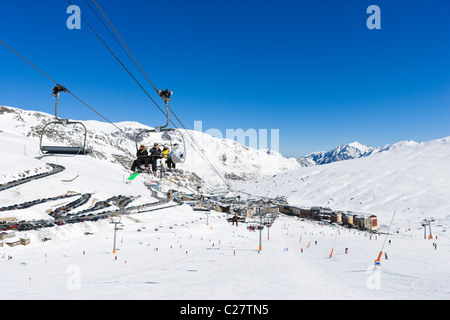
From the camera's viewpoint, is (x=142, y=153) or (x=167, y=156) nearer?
(x=142, y=153)

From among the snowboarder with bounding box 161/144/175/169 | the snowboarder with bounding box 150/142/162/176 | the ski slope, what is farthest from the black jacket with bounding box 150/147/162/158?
the ski slope

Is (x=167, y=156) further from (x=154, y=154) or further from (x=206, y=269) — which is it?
(x=206, y=269)

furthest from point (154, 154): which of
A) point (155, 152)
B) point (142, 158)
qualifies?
point (142, 158)

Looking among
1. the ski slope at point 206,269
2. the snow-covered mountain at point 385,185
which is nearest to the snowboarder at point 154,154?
the ski slope at point 206,269

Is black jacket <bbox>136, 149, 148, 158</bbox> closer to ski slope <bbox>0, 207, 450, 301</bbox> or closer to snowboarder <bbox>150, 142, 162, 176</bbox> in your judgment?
snowboarder <bbox>150, 142, 162, 176</bbox>

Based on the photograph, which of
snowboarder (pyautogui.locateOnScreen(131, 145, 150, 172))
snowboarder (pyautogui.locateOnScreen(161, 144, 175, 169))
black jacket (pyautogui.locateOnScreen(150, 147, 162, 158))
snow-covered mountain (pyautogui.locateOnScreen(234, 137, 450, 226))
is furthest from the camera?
snow-covered mountain (pyautogui.locateOnScreen(234, 137, 450, 226))

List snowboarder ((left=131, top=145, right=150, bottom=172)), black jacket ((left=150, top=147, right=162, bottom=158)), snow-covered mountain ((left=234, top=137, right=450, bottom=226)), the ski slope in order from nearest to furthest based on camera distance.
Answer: snowboarder ((left=131, top=145, right=150, bottom=172)) → black jacket ((left=150, top=147, right=162, bottom=158)) → the ski slope → snow-covered mountain ((left=234, top=137, right=450, bottom=226))

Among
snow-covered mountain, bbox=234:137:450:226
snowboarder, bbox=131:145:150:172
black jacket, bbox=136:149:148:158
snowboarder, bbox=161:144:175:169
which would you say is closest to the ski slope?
snowboarder, bbox=161:144:175:169

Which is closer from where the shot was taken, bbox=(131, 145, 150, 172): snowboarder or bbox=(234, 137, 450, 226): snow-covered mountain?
bbox=(131, 145, 150, 172): snowboarder

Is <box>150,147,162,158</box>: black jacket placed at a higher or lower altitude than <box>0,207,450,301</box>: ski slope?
higher

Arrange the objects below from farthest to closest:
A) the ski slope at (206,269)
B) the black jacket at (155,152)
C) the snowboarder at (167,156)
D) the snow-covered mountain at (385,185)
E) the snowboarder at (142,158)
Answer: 1. the snow-covered mountain at (385,185)
2. the ski slope at (206,269)
3. the snowboarder at (167,156)
4. the black jacket at (155,152)
5. the snowboarder at (142,158)

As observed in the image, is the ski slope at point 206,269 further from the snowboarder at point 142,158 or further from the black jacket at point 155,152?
the black jacket at point 155,152
